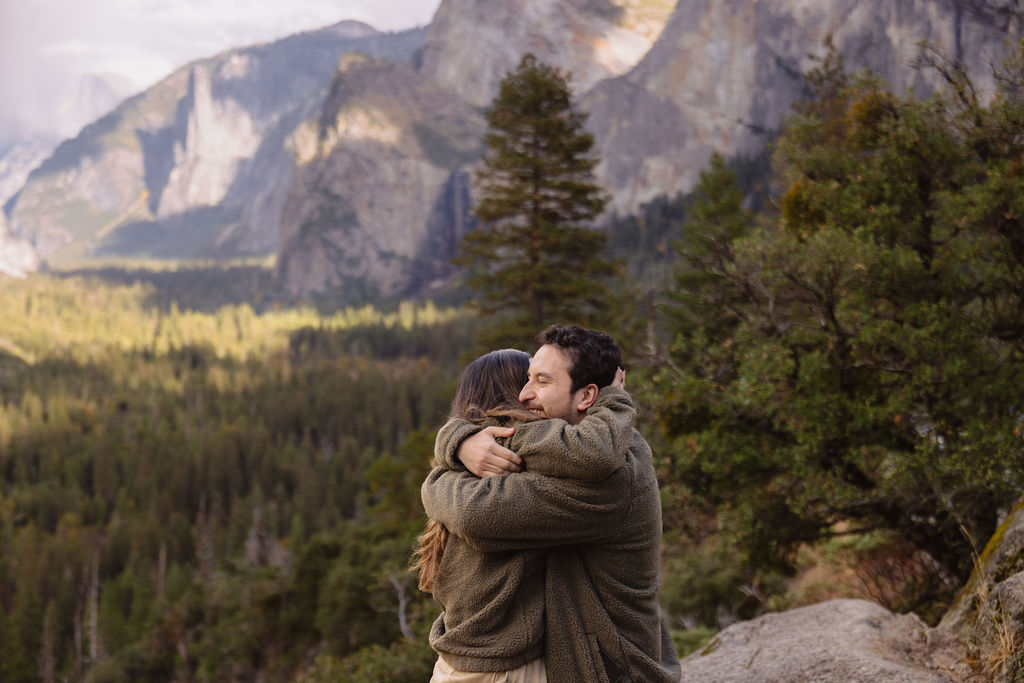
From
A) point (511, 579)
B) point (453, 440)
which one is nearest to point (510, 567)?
point (511, 579)

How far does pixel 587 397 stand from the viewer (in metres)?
3.45

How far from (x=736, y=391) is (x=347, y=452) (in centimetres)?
7454

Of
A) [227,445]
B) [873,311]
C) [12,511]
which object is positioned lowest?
[12,511]

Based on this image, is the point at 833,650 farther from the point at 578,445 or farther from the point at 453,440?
the point at 453,440

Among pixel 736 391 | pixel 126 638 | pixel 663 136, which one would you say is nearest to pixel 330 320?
pixel 663 136

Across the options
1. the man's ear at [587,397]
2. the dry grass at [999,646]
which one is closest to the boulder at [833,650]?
the dry grass at [999,646]

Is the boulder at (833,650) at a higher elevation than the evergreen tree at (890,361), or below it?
below

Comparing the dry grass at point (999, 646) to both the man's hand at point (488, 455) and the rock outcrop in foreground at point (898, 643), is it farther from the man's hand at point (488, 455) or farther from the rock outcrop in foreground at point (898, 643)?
the man's hand at point (488, 455)

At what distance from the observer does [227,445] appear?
81.0 meters

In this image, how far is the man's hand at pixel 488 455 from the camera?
316cm

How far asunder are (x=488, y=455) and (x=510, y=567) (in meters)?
0.51

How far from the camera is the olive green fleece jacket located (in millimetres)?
3021

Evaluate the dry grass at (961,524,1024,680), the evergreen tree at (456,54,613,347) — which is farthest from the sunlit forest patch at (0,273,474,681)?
the dry grass at (961,524,1024,680)

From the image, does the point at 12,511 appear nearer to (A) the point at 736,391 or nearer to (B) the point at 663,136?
(A) the point at 736,391
